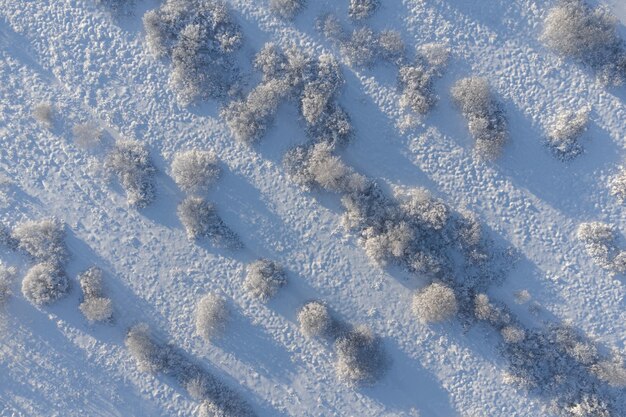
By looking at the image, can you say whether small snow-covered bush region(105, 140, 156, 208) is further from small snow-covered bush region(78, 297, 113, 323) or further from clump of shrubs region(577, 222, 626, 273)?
clump of shrubs region(577, 222, 626, 273)

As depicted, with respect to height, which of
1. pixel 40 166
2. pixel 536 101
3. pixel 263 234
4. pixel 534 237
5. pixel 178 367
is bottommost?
pixel 178 367

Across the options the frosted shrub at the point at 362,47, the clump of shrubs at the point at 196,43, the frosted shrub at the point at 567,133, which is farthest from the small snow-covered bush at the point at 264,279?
the frosted shrub at the point at 567,133

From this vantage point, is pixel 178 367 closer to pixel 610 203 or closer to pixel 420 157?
pixel 420 157

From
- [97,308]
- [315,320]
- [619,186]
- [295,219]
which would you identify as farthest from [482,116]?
[97,308]

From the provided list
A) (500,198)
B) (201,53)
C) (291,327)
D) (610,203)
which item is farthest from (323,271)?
(610,203)

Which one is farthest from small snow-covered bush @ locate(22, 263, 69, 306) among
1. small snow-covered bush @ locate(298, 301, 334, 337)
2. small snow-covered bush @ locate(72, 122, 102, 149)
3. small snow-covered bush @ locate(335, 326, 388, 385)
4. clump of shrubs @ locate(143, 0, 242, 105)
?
small snow-covered bush @ locate(335, 326, 388, 385)

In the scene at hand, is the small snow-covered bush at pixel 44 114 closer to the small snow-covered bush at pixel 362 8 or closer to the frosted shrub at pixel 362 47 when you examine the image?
the frosted shrub at pixel 362 47
